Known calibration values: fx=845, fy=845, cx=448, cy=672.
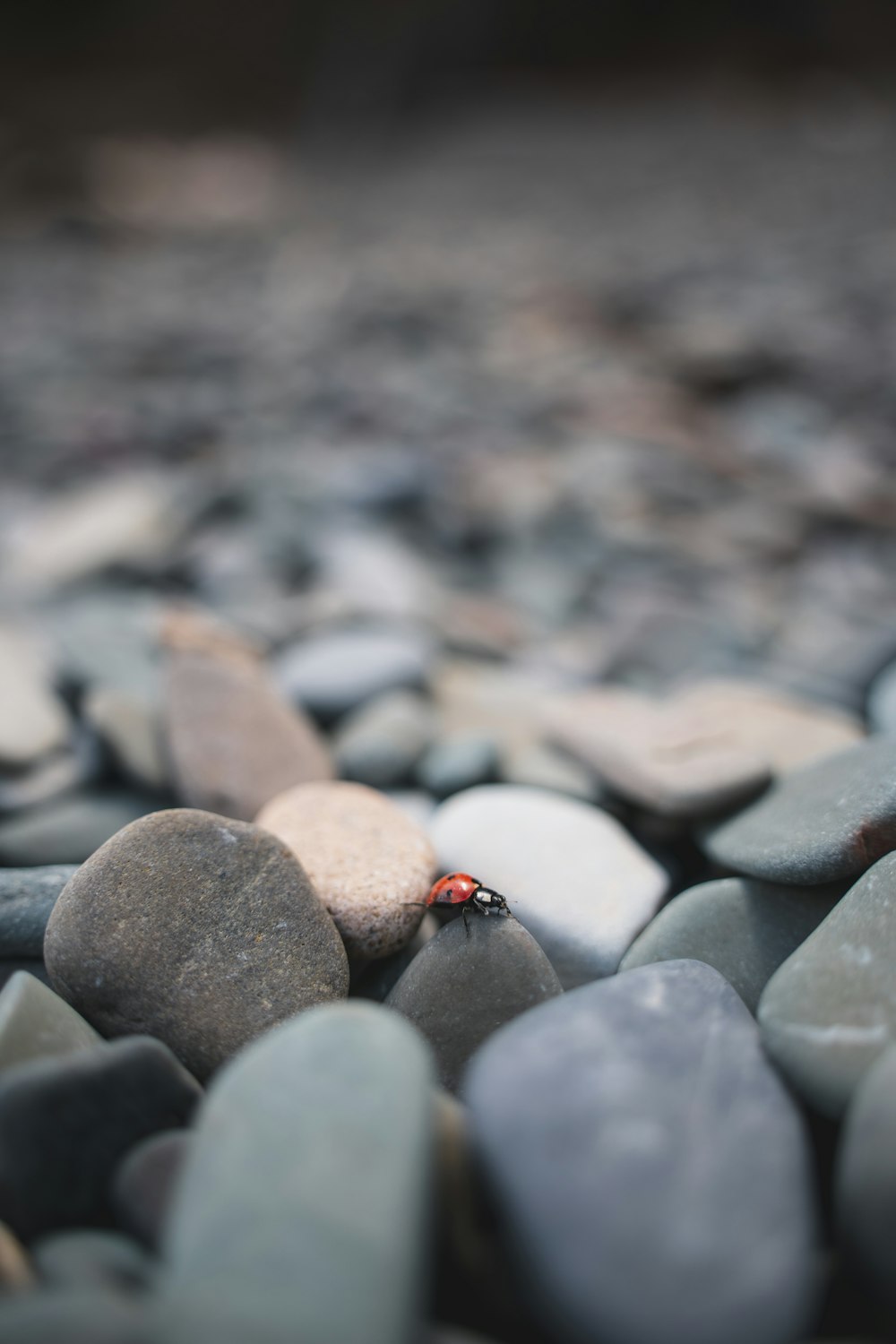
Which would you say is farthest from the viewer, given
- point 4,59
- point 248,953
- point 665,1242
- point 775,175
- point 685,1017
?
point 4,59

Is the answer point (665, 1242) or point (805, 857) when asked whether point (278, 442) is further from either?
point (665, 1242)

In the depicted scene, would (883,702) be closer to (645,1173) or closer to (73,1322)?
(645,1173)

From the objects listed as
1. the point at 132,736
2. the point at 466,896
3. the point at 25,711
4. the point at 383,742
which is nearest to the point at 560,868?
the point at 466,896

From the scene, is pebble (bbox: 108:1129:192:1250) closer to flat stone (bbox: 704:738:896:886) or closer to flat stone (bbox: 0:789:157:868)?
flat stone (bbox: 0:789:157:868)

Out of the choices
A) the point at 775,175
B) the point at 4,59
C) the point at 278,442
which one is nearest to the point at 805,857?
the point at 278,442

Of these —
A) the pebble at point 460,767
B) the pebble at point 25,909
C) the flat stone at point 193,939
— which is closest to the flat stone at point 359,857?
the flat stone at point 193,939

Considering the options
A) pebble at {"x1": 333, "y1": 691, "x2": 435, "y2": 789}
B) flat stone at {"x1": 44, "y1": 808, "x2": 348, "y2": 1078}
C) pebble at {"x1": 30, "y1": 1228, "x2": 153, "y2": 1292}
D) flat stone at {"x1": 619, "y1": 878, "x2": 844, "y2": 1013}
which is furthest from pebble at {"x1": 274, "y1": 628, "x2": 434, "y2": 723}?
pebble at {"x1": 30, "y1": 1228, "x2": 153, "y2": 1292}
